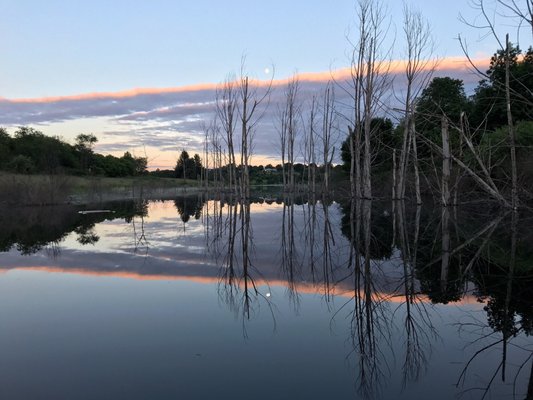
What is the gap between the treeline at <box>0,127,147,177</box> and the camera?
51.6 meters

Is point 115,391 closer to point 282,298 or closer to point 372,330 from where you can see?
point 372,330

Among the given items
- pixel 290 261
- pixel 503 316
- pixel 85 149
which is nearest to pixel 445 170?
pixel 290 261

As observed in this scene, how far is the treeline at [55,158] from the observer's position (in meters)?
51.6

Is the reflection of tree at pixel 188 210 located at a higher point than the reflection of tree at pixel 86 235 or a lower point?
higher

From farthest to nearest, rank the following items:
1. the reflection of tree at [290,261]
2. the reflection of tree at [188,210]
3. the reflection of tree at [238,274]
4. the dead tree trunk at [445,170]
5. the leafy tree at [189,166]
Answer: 1. the leafy tree at [189,166]
2. the reflection of tree at [188,210]
3. the dead tree trunk at [445,170]
4. the reflection of tree at [290,261]
5. the reflection of tree at [238,274]

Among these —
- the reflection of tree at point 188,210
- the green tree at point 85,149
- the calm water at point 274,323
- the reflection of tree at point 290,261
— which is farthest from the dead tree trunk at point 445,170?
the green tree at point 85,149

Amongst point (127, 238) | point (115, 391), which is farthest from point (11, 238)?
point (115, 391)

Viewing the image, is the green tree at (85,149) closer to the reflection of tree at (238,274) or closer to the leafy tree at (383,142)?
the leafy tree at (383,142)

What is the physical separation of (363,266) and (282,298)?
2020mm

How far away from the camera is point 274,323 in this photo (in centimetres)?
388

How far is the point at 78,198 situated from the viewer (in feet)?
109

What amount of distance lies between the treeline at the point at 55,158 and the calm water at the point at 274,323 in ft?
147

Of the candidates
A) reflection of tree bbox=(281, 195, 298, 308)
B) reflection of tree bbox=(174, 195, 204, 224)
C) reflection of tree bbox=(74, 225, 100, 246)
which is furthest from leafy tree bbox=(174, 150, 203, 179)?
reflection of tree bbox=(281, 195, 298, 308)

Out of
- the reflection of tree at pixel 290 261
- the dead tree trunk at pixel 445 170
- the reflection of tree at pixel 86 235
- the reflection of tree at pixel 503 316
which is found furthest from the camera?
the dead tree trunk at pixel 445 170
